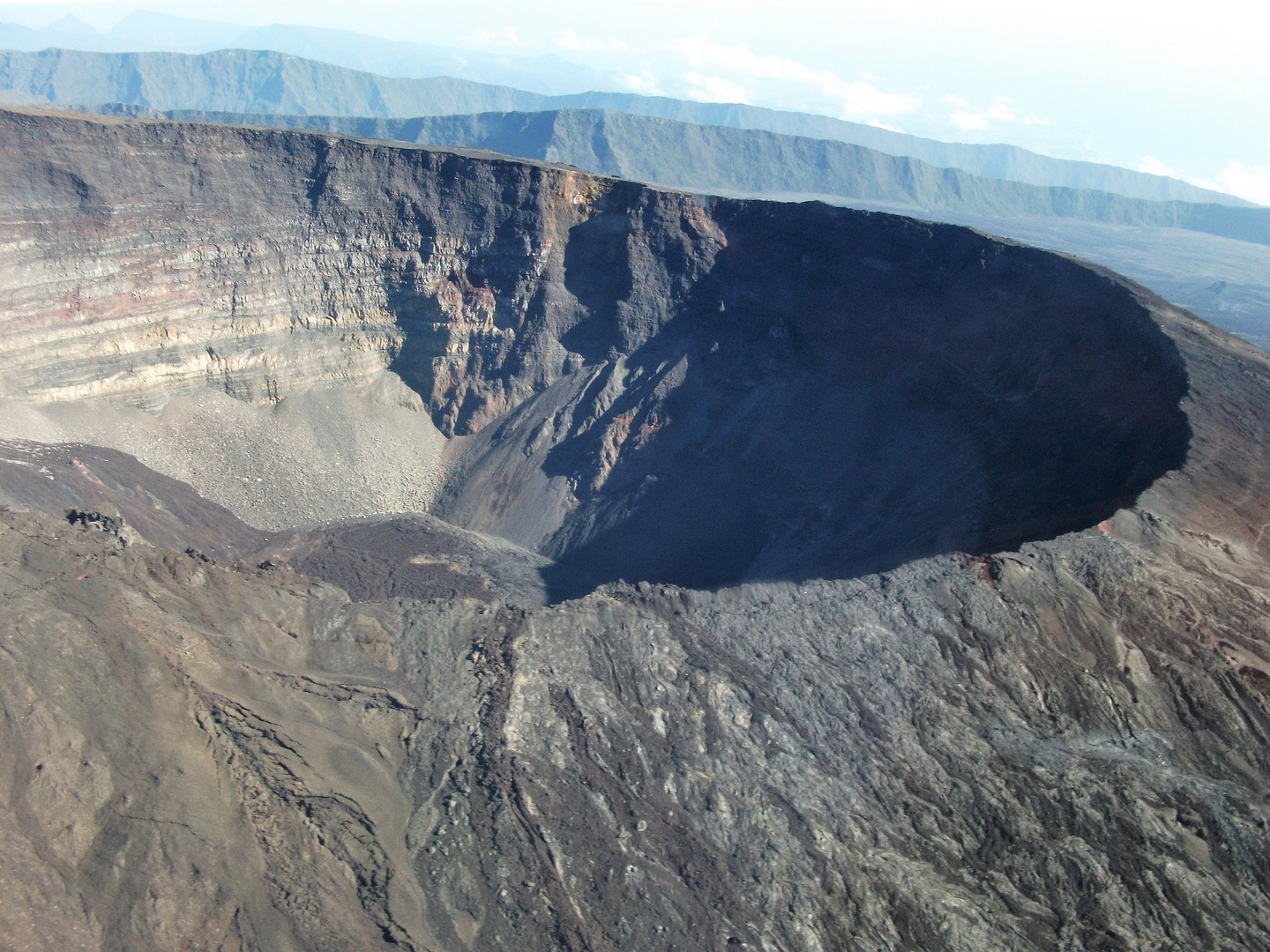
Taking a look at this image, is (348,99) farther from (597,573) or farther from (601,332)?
(597,573)

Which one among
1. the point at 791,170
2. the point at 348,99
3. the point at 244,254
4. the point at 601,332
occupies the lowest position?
the point at 601,332

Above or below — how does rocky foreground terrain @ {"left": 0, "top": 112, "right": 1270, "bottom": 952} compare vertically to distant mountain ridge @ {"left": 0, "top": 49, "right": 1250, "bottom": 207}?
below

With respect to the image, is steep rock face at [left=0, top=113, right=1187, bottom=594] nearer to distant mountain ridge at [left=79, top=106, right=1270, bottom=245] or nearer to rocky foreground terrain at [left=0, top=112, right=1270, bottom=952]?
rocky foreground terrain at [left=0, top=112, right=1270, bottom=952]

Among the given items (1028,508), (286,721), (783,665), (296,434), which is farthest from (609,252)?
(286,721)

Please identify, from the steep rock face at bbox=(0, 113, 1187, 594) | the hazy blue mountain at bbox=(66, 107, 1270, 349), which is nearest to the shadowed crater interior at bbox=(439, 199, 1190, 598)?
the steep rock face at bbox=(0, 113, 1187, 594)

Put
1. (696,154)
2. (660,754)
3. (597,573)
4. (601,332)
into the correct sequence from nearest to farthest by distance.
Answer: (660,754) < (597,573) < (601,332) < (696,154)

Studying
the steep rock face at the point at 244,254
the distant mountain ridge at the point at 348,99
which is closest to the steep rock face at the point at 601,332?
the steep rock face at the point at 244,254

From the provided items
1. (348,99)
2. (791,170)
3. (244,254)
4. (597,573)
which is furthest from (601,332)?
(348,99)

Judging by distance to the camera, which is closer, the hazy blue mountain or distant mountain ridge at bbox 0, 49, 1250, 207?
the hazy blue mountain
